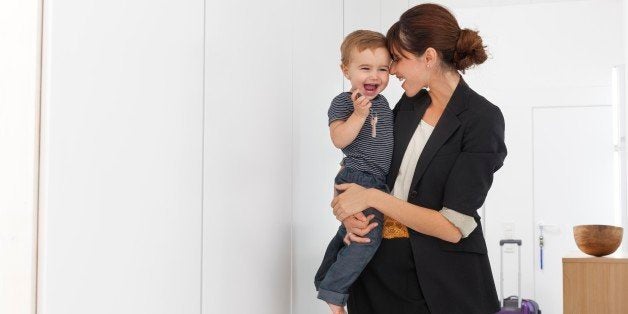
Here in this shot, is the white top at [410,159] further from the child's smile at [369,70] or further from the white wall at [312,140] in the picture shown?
the white wall at [312,140]

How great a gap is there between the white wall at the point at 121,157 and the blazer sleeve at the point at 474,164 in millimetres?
644

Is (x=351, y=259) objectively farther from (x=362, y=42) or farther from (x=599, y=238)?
(x=599, y=238)

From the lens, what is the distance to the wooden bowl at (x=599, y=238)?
396 cm

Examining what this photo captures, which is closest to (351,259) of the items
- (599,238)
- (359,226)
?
(359,226)

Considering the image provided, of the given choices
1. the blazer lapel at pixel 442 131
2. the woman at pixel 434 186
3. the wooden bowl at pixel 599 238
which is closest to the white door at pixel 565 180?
the wooden bowl at pixel 599 238

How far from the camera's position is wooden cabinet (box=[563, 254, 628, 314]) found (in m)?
3.95

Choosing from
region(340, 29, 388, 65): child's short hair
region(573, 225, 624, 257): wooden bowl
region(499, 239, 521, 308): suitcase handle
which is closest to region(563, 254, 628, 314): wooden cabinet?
region(573, 225, 624, 257): wooden bowl

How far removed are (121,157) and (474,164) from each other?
0.90 m

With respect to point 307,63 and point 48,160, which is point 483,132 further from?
point 48,160

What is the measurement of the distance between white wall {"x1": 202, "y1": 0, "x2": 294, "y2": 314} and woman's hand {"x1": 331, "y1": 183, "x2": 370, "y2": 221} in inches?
9.0

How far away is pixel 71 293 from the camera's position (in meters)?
1.10

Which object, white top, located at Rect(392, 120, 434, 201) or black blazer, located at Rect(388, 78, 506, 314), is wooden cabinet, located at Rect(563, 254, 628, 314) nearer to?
black blazer, located at Rect(388, 78, 506, 314)

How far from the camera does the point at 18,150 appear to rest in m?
1.02

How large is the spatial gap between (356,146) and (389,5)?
208cm
